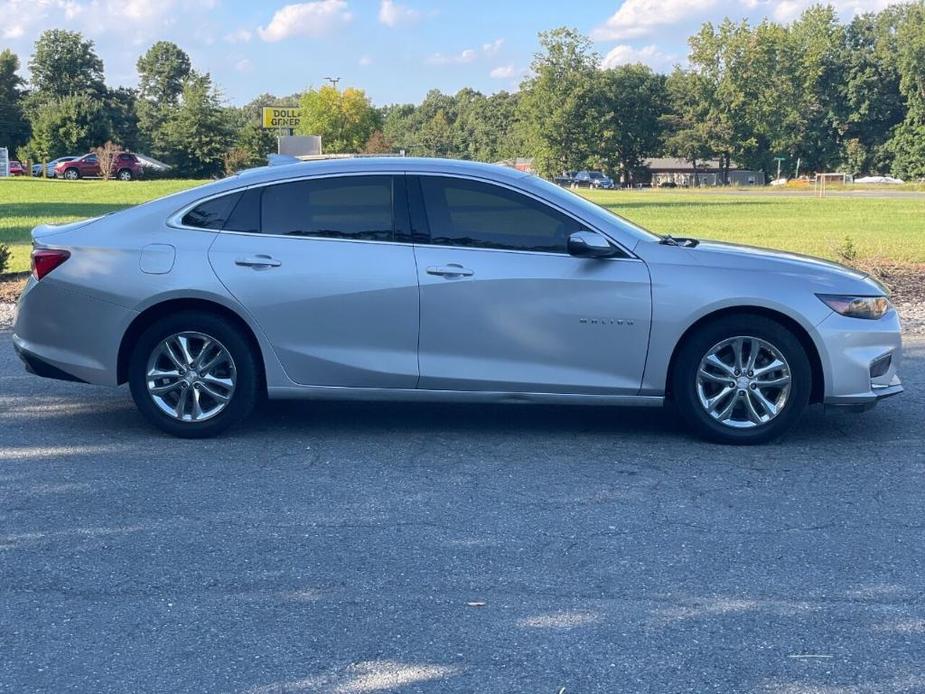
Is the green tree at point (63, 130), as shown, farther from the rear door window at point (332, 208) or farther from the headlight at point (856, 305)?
the headlight at point (856, 305)

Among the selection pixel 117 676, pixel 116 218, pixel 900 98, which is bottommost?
pixel 117 676

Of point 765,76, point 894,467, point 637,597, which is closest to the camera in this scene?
point 637,597

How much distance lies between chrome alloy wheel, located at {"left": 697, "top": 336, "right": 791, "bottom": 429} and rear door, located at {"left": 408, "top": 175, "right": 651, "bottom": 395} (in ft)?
1.32

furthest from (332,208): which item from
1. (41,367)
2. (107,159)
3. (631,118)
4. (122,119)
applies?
(631,118)

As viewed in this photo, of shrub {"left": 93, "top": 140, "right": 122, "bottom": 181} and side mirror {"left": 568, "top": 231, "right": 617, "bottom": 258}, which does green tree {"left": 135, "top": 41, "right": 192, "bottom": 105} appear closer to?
shrub {"left": 93, "top": 140, "right": 122, "bottom": 181}

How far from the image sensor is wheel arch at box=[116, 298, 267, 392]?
6320mm

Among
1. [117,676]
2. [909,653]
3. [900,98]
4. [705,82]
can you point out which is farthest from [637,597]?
[900,98]

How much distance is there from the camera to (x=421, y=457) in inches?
241

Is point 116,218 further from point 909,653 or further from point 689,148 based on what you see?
point 689,148

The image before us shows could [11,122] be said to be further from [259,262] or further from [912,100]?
[259,262]

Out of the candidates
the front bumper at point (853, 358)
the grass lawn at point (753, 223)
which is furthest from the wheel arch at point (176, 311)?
the grass lawn at point (753, 223)

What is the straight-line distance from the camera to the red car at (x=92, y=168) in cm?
6241

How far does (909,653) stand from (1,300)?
34.4 feet

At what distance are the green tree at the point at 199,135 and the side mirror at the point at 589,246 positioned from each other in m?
65.2
